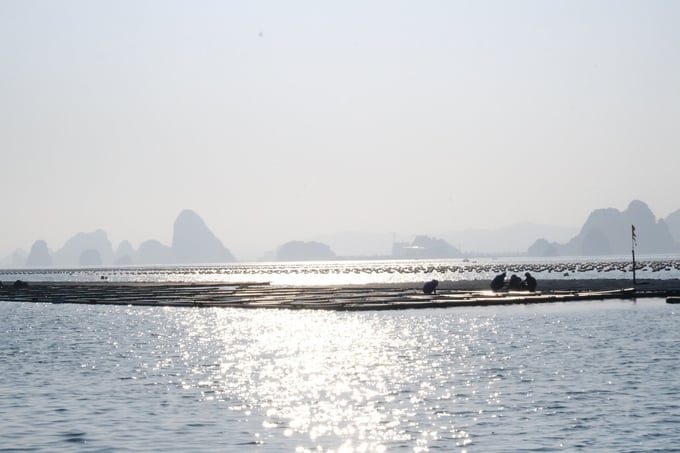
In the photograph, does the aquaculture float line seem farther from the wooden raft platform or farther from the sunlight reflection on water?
the sunlight reflection on water

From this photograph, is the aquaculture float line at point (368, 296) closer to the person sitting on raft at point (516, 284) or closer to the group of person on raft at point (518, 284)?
the group of person on raft at point (518, 284)

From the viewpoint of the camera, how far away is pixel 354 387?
31.7 m

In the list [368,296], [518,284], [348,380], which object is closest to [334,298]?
[368,296]

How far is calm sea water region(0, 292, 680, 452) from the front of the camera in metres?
23.2

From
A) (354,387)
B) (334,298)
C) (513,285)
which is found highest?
(513,285)

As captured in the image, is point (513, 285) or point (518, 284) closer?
→ point (518, 284)

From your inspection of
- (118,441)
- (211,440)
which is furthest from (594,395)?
(118,441)

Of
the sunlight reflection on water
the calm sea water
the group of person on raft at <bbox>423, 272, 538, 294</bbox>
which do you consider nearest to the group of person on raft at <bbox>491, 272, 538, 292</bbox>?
the group of person on raft at <bbox>423, 272, 538, 294</bbox>

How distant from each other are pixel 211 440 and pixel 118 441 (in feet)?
7.36

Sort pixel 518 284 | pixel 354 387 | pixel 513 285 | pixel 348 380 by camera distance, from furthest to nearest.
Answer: pixel 513 285 < pixel 518 284 < pixel 348 380 < pixel 354 387

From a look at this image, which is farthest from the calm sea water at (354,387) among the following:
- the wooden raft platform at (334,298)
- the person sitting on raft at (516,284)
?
the person sitting on raft at (516,284)

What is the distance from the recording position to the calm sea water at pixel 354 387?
23.2 metres

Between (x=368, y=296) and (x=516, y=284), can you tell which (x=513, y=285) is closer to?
(x=516, y=284)

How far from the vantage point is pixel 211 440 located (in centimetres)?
2320
